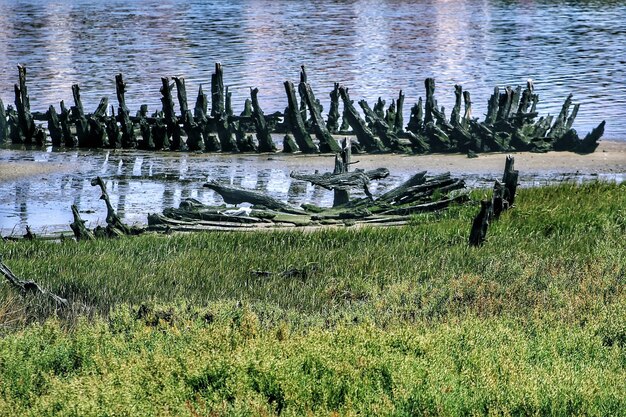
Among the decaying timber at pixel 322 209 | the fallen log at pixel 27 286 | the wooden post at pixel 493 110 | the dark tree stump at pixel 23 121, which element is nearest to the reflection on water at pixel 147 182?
the dark tree stump at pixel 23 121

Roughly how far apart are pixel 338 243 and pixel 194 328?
522 cm

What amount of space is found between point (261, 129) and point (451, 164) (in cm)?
520

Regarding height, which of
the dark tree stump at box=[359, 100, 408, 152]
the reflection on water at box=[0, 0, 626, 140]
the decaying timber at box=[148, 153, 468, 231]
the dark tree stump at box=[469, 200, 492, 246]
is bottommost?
the reflection on water at box=[0, 0, 626, 140]

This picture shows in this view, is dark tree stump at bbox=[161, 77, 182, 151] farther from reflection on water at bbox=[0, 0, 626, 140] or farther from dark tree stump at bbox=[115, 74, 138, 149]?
reflection on water at bbox=[0, 0, 626, 140]

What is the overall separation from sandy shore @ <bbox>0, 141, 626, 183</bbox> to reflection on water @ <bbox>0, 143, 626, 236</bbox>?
75 millimetres

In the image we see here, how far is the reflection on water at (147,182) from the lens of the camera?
845 inches

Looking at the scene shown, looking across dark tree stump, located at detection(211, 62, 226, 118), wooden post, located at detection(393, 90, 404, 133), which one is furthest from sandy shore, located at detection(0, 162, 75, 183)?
wooden post, located at detection(393, 90, 404, 133)

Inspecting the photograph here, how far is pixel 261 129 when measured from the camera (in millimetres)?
28219

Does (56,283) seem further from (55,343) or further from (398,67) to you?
(398,67)

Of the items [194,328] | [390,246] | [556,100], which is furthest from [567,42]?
[194,328]

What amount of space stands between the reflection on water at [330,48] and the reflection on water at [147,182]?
9.41 meters

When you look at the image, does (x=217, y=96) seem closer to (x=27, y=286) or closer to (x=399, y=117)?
(x=399, y=117)

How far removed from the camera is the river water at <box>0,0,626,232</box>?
26.3m

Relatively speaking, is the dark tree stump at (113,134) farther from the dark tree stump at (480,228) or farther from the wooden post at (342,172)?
the dark tree stump at (480,228)
